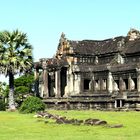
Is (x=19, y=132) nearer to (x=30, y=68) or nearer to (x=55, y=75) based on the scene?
(x=30, y=68)

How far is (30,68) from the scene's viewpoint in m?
61.6

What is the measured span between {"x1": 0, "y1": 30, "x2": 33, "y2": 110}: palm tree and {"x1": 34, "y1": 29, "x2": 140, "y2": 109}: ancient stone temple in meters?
11.1

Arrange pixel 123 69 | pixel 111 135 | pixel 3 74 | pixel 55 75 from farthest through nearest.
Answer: pixel 55 75 < pixel 123 69 < pixel 3 74 < pixel 111 135

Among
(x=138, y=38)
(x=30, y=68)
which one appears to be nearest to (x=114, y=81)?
(x=138, y=38)

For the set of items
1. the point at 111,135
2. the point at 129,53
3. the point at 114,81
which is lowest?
the point at 111,135

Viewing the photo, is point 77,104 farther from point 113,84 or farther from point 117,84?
point 117,84

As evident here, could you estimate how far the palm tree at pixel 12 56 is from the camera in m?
59.3

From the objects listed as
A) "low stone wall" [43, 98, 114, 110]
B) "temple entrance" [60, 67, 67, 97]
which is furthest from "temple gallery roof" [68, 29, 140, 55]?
"low stone wall" [43, 98, 114, 110]

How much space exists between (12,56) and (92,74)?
17.0 m

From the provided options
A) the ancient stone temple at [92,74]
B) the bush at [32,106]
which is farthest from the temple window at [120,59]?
the bush at [32,106]

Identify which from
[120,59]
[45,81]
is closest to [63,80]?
[45,81]

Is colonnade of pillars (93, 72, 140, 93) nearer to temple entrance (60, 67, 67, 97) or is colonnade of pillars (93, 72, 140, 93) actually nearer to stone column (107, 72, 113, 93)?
stone column (107, 72, 113, 93)

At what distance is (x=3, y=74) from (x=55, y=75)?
57.1 ft

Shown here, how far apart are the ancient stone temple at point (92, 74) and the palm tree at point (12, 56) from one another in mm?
11090
